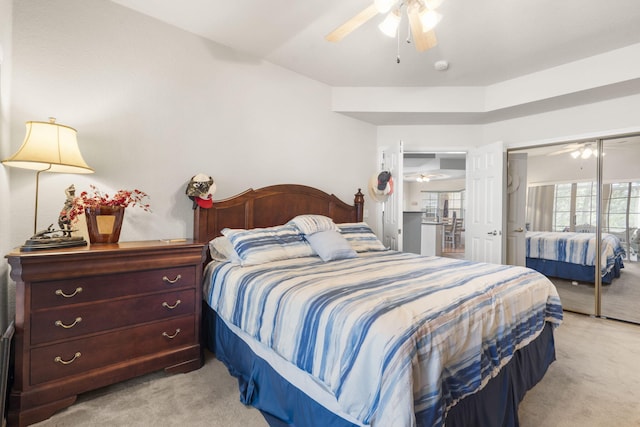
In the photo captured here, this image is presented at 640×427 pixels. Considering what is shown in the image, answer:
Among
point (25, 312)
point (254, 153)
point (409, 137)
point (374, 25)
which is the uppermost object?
point (374, 25)

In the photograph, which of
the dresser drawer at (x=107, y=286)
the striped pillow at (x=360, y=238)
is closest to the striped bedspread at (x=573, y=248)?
the striped pillow at (x=360, y=238)

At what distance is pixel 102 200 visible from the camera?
2070 mm

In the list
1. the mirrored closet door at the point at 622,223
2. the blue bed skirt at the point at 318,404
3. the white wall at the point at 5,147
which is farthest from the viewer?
the mirrored closet door at the point at 622,223

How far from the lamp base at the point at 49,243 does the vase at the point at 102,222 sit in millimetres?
151

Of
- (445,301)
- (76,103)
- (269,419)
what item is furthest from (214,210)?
(445,301)

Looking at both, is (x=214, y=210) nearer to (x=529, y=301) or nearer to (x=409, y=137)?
(x=529, y=301)

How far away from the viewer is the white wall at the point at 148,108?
2014mm

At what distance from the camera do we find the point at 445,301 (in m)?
1.37

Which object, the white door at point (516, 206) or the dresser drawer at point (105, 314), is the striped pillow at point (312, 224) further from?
the white door at point (516, 206)

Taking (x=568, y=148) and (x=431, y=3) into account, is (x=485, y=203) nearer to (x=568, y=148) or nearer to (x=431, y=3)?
(x=568, y=148)

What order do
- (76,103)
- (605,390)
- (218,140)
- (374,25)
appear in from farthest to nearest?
(218,140), (374,25), (76,103), (605,390)

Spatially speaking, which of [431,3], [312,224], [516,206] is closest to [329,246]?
[312,224]

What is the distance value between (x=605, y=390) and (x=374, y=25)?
309 cm

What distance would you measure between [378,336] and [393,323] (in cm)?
8
